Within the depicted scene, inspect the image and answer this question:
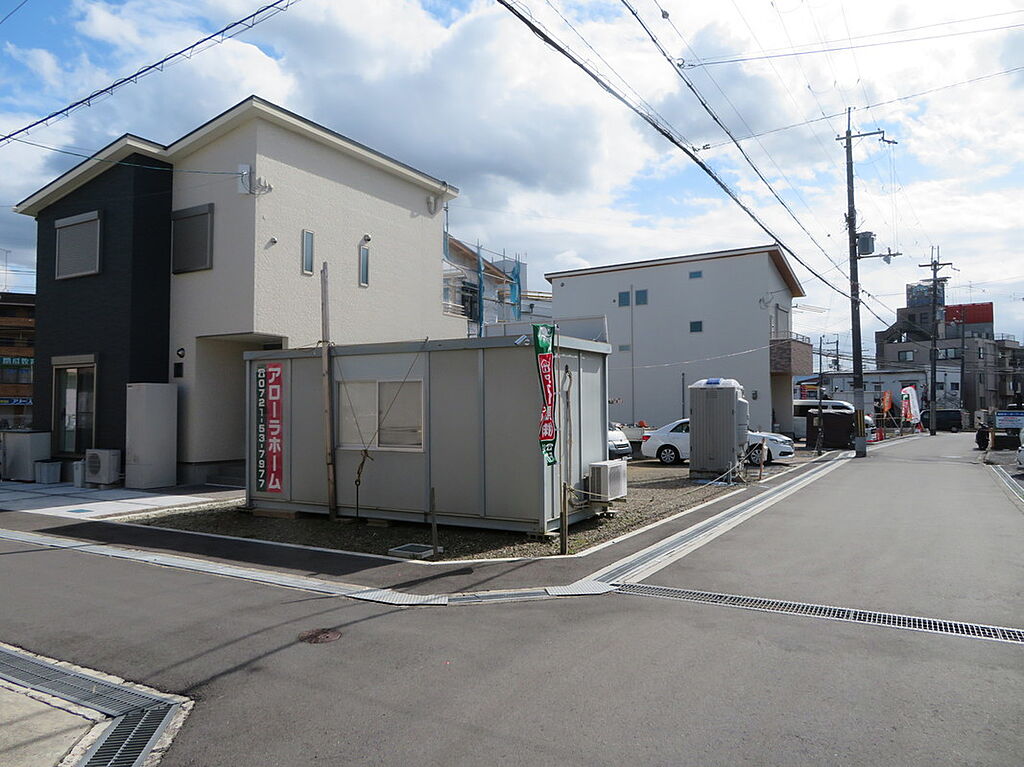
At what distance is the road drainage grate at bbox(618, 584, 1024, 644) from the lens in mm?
5848

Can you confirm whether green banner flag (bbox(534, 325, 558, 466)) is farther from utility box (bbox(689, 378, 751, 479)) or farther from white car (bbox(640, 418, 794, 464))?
white car (bbox(640, 418, 794, 464))

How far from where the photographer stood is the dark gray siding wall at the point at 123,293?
55.4 feet

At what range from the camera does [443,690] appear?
474 centimetres

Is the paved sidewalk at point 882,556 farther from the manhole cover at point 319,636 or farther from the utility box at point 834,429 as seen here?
the utility box at point 834,429

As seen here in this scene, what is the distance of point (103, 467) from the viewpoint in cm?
1644

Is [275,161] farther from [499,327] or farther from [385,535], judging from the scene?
[385,535]

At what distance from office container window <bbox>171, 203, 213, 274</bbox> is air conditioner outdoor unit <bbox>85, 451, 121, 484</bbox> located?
4.73 metres

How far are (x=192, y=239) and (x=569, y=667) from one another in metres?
15.6

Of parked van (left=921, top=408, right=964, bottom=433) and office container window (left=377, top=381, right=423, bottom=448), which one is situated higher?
office container window (left=377, top=381, right=423, bottom=448)

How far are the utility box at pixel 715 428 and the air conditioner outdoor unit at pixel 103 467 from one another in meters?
14.1

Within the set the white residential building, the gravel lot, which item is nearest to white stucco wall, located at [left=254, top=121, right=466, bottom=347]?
the gravel lot

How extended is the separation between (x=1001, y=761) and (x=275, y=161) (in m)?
17.2

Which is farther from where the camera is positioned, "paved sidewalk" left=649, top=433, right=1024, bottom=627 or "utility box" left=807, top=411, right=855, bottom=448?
"utility box" left=807, top=411, right=855, bottom=448

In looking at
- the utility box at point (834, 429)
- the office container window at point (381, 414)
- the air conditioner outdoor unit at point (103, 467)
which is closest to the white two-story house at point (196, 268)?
the air conditioner outdoor unit at point (103, 467)
